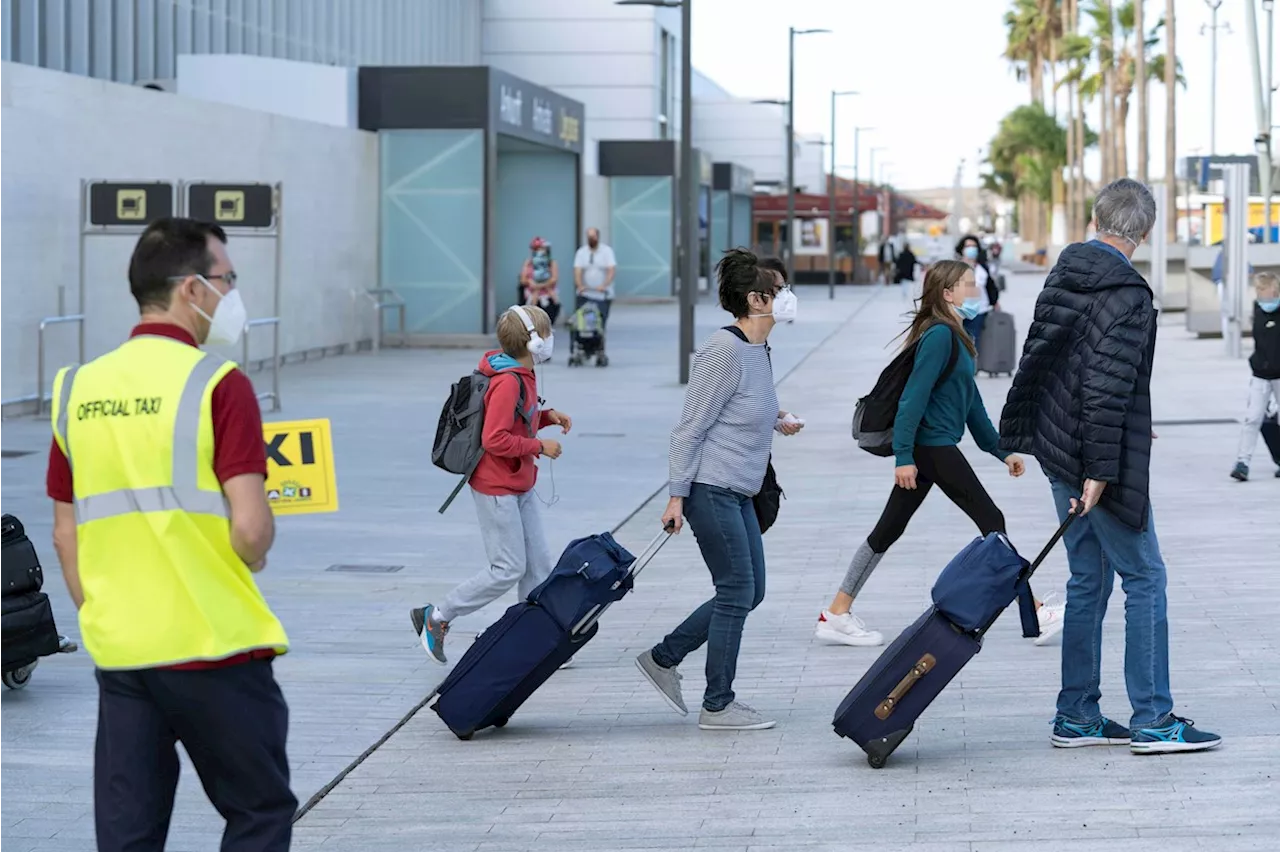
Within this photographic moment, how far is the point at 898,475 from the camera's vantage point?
7883mm

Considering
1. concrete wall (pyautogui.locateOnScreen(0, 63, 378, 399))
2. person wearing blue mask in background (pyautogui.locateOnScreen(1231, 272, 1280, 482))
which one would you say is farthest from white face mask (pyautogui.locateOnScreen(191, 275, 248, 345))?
concrete wall (pyautogui.locateOnScreen(0, 63, 378, 399))

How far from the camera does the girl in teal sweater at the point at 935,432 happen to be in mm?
7848

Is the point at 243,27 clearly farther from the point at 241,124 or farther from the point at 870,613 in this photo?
the point at 870,613

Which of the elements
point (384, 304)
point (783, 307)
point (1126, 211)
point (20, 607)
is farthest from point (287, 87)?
point (1126, 211)

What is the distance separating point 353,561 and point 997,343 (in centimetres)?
1419

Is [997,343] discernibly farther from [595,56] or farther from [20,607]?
[595,56]

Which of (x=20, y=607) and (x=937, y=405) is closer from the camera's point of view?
(x=20, y=607)

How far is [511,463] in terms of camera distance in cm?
752

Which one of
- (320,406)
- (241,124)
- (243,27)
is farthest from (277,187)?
(243,27)

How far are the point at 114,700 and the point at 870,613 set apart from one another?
5.37 metres

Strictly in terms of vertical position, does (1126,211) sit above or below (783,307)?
above

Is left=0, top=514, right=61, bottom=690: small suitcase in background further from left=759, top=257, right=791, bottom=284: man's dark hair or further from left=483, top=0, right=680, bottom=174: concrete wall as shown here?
left=483, top=0, right=680, bottom=174: concrete wall

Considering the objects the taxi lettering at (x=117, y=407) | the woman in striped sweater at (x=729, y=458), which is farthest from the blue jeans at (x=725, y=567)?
the taxi lettering at (x=117, y=407)

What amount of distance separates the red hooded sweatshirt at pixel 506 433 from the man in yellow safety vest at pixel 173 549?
331cm
